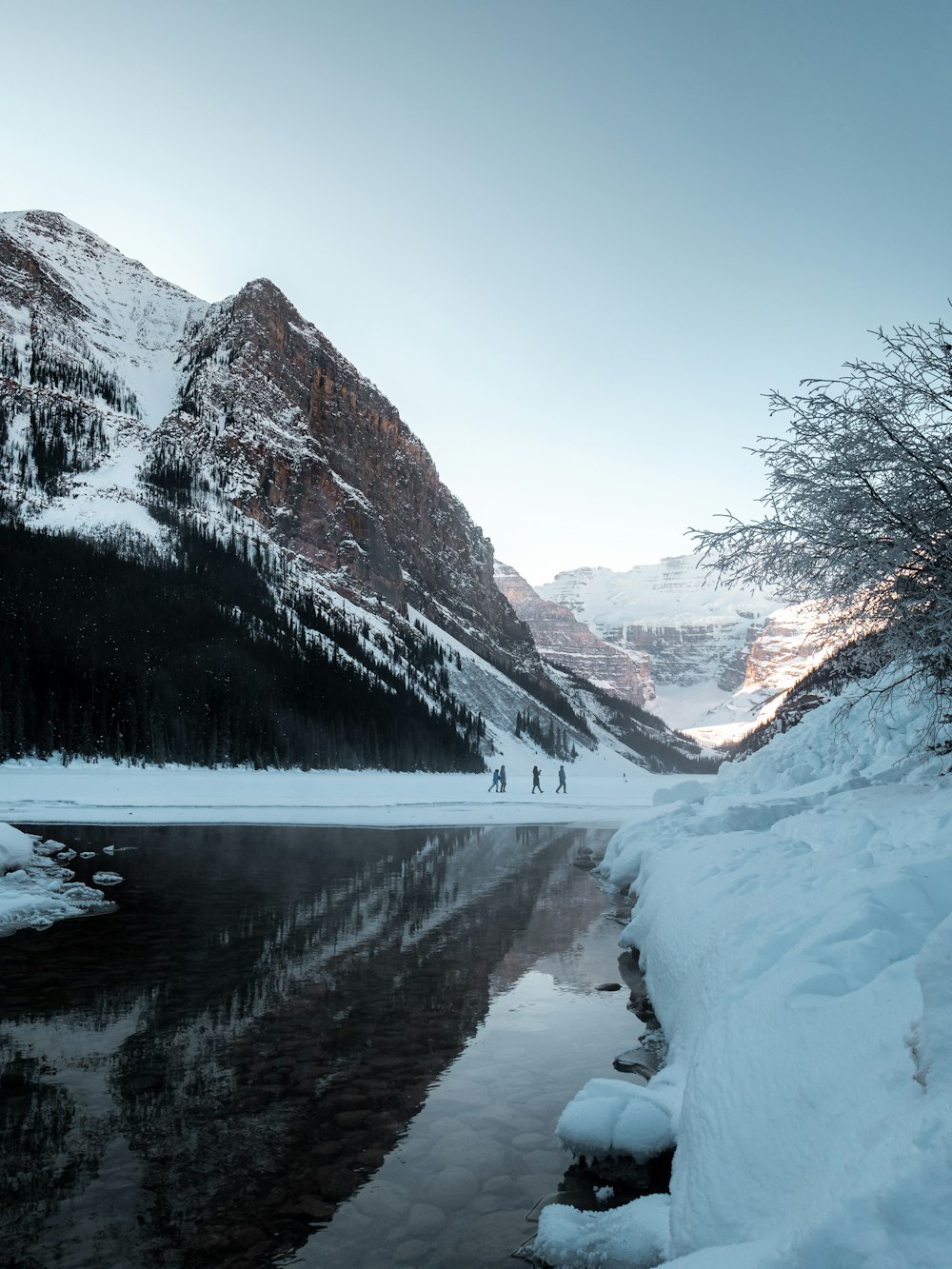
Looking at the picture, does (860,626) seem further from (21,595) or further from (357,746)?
(357,746)

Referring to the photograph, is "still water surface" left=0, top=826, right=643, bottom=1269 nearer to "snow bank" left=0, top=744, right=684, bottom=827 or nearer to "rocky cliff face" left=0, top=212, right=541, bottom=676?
"snow bank" left=0, top=744, right=684, bottom=827

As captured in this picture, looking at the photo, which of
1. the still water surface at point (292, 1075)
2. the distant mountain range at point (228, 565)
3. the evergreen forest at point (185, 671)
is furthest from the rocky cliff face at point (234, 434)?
the still water surface at point (292, 1075)

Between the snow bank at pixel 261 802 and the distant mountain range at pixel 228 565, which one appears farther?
the distant mountain range at pixel 228 565

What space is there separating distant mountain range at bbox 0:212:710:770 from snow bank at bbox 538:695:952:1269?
52.0m

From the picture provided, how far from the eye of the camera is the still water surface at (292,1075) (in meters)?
4.39

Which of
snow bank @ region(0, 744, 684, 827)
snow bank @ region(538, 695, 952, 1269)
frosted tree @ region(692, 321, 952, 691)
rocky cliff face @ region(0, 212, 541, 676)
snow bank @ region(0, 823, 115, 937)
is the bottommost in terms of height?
snow bank @ region(0, 744, 684, 827)

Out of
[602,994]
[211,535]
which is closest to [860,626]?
[602,994]

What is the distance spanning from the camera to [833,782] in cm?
1390

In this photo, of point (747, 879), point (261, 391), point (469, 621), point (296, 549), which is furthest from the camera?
point (469, 621)

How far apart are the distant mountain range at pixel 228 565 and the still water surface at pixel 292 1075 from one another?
150ft

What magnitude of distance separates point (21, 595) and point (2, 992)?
2389 inches

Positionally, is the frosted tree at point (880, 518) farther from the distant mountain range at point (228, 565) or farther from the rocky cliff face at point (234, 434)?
the rocky cliff face at point (234, 434)

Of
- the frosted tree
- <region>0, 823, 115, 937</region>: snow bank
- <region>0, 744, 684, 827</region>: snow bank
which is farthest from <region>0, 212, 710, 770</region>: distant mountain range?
the frosted tree

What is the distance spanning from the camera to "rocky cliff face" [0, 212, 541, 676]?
109m
